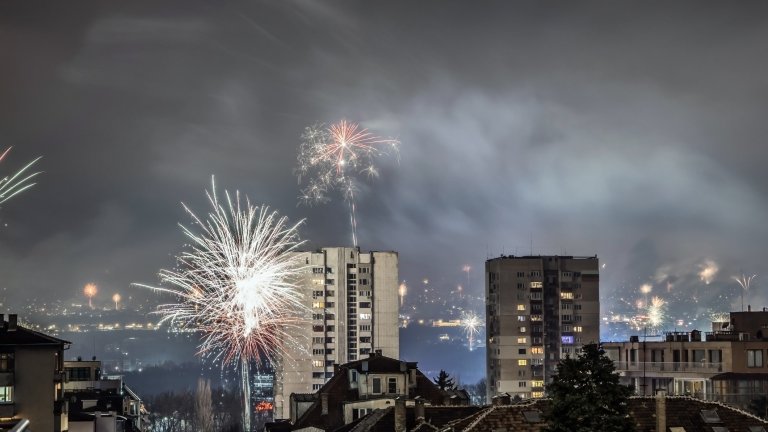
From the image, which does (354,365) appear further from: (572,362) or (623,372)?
(572,362)

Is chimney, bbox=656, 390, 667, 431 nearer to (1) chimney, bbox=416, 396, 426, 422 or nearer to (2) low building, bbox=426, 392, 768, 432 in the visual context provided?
(2) low building, bbox=426, 392, 768, 432

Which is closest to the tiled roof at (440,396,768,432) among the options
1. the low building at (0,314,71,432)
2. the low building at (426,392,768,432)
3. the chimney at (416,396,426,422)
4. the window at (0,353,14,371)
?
the low building at (426,392,768,432)

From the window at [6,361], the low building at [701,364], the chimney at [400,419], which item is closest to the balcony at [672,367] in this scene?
the low building at [701,364]

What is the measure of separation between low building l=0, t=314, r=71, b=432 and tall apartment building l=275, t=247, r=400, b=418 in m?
91.4

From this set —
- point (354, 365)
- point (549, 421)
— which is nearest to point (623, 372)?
point (354, 365)

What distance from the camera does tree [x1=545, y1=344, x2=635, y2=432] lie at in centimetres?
4481

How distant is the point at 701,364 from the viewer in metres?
88.4

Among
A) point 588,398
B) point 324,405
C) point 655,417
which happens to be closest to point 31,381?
point 324,405

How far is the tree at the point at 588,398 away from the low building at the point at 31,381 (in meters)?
34.8

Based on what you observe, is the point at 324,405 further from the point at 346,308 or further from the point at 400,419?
the point at 346,308

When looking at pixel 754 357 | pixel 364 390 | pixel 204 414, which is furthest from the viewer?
pixel 204 414

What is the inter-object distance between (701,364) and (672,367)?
2.29m

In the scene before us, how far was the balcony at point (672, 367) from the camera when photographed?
87.2 m

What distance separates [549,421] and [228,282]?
4448 cm
